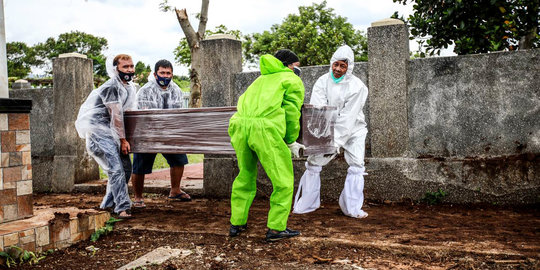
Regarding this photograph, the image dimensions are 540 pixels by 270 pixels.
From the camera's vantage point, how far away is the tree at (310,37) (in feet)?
94.7

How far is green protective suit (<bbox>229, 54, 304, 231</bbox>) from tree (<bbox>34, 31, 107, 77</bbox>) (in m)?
53.3

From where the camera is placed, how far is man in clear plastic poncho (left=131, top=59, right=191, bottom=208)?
222 inches

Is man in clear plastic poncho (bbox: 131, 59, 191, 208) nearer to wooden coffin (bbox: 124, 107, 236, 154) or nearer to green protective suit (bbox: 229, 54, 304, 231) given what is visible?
wooden coffin (bbox: 124, 107, 236, 154)

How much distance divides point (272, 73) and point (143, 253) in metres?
1.90

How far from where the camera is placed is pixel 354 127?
5.08m

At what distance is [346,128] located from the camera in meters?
4.91

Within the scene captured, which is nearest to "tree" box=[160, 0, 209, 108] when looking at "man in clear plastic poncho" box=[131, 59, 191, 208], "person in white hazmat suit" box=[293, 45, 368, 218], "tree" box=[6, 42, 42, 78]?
"man in clear plastic poncho" box=[131, 59, 191, 208]

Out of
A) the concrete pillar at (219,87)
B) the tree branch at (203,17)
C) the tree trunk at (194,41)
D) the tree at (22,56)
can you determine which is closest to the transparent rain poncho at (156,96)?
the concrete pillar at (219,87)

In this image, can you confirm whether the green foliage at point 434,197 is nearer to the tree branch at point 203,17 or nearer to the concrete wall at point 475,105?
the concrete wall at point 475,105

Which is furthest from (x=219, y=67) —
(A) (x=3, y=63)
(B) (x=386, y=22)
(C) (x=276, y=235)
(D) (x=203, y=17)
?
(D) (x=203, y=17)

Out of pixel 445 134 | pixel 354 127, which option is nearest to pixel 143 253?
pixel 354 127

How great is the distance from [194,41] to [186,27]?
1.42ft

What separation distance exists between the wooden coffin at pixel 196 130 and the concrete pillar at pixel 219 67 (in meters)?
1.69

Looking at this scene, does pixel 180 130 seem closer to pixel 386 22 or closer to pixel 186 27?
pixel 386 22
